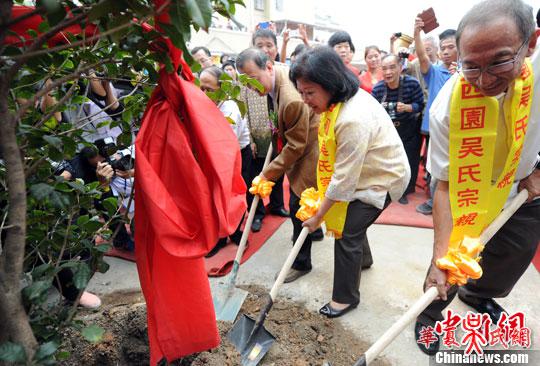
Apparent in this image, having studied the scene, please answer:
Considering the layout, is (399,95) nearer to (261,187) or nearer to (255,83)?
(261,187)

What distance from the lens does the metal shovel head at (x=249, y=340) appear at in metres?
1.90

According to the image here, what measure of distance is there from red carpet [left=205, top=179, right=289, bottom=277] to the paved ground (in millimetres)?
73

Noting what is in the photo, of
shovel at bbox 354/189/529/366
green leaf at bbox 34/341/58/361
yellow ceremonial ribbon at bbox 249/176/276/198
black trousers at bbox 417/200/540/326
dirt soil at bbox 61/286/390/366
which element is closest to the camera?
green leaf at bbox 34/341/58/361

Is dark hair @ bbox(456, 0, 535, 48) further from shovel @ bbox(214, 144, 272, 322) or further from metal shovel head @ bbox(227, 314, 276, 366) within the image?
shovel @ bbox(214, 144, 272, 322)

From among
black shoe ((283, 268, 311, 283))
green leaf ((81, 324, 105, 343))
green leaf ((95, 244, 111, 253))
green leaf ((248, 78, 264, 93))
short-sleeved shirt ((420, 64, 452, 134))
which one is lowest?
black shoe ((283, 268, 311, 283))

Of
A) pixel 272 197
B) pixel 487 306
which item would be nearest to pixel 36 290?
pixel 487 306

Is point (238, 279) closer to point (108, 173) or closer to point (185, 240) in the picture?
point (108, 173)

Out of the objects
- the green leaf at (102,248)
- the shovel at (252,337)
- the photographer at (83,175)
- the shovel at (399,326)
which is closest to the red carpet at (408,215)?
the shovel at (252,337)

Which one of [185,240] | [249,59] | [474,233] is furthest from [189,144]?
[249,59]

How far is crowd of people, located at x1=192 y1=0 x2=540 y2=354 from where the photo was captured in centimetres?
125

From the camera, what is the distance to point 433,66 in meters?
3.99

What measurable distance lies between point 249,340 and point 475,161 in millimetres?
1551

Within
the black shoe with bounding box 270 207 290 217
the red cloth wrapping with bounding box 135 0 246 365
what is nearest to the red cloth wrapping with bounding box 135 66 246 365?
the red cloth wrapping with bounding box 135 0 246 365

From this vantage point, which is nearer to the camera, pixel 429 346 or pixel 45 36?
pixel 45 36
